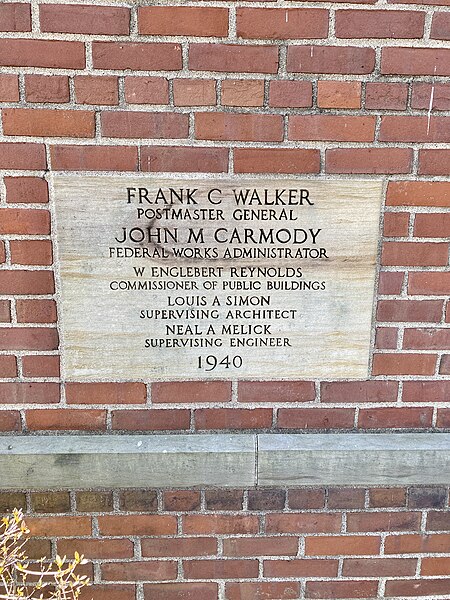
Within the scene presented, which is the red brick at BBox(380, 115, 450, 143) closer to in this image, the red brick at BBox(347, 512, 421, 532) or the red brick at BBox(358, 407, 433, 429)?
the red brick at BBox(358, 407, 433, 429)

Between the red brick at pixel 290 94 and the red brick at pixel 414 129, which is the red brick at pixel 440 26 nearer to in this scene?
the red brick at pixel 414 129

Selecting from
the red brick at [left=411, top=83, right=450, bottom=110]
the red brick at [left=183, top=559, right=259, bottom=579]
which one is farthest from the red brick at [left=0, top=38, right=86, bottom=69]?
the red brick at [left=183, top=559, right=259, bottom=579]

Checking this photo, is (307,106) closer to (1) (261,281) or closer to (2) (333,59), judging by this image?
(2) (333,59)

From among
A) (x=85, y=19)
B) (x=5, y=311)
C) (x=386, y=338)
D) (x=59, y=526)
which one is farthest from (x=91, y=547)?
(x=85, y=19)

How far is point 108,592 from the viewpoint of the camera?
188cm

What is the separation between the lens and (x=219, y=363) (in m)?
1.75

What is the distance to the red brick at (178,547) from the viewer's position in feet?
6.09

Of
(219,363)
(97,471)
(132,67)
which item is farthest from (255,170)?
(97,471)

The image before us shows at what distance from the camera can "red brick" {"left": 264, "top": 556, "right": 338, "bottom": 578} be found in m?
1.89

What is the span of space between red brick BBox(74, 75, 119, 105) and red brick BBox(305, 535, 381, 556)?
162cm

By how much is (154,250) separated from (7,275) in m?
0.47

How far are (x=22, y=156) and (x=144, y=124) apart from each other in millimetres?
383

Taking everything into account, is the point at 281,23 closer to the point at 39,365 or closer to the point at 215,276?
the point at 215,276

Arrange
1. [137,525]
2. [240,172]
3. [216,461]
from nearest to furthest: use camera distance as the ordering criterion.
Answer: [240,172], [216,461], [137,525]
